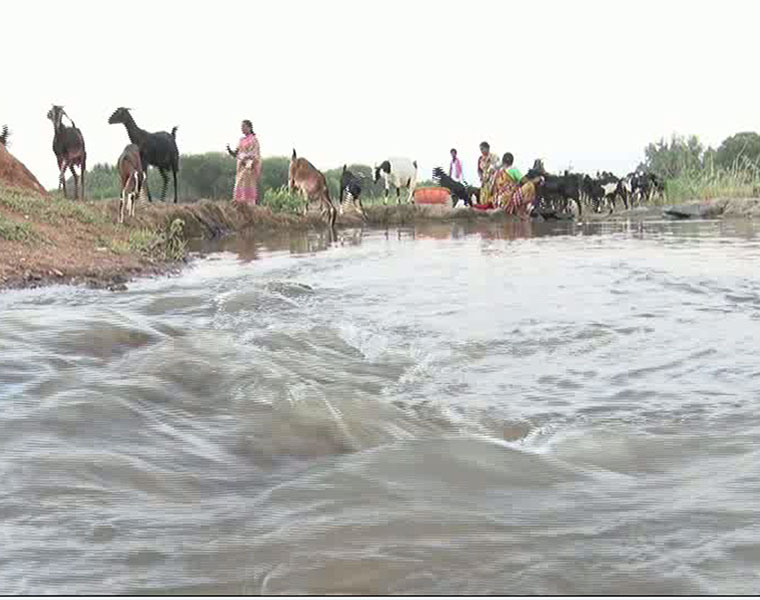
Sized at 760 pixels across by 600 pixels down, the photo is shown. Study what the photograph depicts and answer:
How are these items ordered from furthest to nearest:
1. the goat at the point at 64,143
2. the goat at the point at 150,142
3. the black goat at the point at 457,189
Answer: the black goat at the point at 457,189
the goat at the point at 150,142
the goat at the point at 64,143

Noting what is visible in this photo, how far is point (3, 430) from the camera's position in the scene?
3.03 meters

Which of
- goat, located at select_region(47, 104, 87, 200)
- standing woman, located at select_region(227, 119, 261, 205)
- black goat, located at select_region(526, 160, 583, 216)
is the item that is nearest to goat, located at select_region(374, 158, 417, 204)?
black goat, located at select_region(526, 160, 583, 216)

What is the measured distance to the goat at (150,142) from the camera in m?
17.4

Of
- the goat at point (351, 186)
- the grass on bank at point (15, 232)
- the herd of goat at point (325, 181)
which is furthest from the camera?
the goat at point (351, 186)

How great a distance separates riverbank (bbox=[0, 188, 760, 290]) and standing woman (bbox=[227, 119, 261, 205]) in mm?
570

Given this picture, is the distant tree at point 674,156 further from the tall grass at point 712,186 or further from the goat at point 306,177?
the goat at point 306,177

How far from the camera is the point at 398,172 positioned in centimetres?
2392

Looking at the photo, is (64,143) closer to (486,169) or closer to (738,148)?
(486,169)

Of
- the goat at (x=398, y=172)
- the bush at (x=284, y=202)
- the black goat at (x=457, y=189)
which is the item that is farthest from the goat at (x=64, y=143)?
the black goat at (x=457, y=189)

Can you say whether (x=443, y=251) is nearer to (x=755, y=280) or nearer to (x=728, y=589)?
(x=755, y=280)

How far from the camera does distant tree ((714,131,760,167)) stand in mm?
38344

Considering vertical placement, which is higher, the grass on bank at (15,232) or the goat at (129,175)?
the goat at (129,175)

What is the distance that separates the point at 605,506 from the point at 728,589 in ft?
1.91

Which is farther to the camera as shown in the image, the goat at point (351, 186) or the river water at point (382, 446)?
the goat at point (351, 186)
